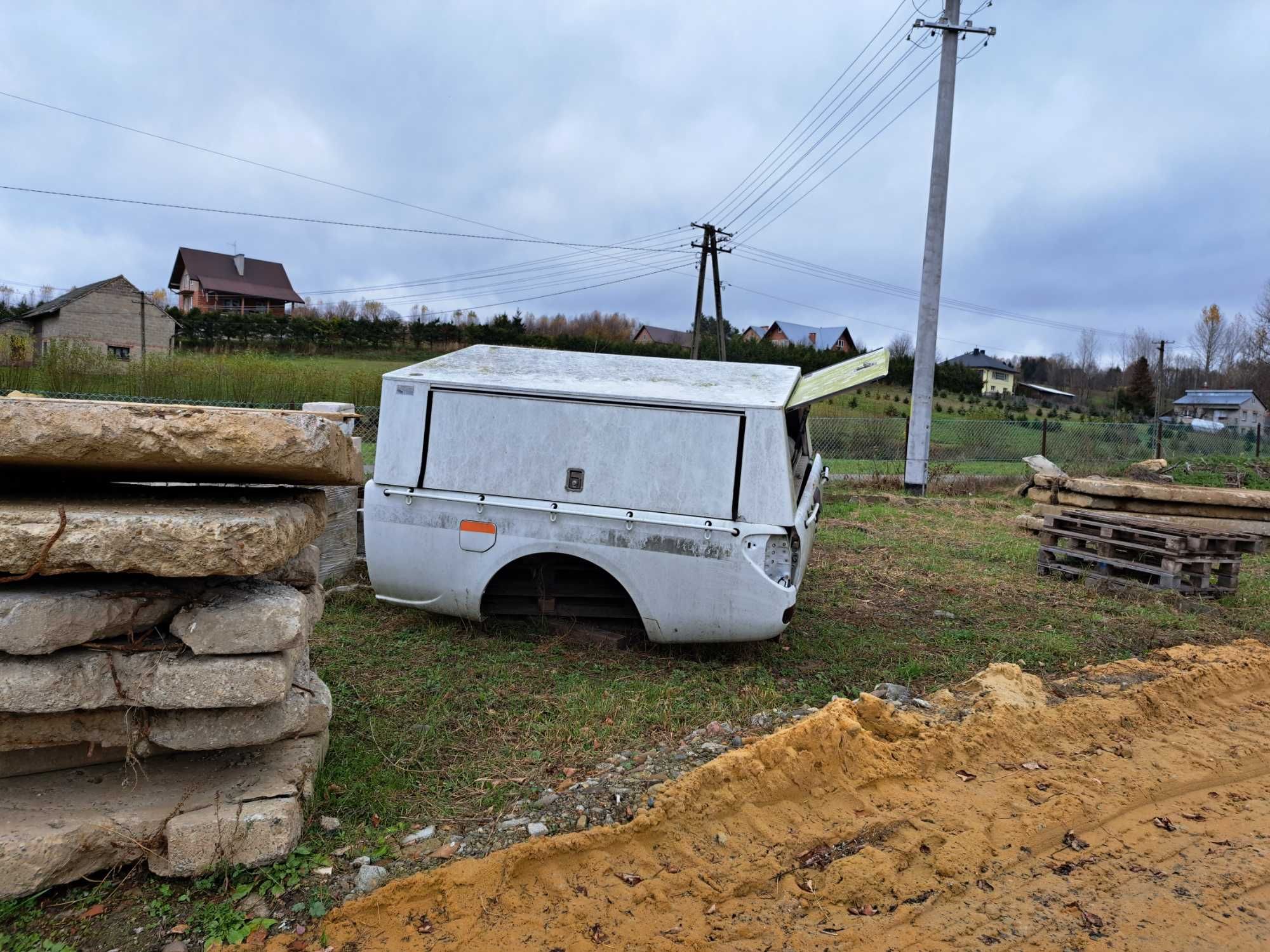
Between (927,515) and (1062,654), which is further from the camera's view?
(927,515)

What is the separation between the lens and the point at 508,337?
30406 millimetres

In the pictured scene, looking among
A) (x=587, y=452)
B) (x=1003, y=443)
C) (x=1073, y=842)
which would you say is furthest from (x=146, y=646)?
(x=1003, y=443)

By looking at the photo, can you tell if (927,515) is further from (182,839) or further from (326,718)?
(182,839)

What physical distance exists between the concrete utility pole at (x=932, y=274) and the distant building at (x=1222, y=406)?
48.4 metres

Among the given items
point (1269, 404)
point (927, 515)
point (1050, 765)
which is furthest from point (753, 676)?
point (1269, 404)

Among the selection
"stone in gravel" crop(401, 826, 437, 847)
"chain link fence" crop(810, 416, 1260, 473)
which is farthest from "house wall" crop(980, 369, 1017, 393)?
"stone in gravel" crop(401, 826, 437, 847)

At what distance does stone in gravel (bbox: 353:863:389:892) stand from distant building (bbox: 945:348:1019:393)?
233 feet

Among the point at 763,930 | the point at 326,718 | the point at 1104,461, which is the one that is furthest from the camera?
the point at 1104,461

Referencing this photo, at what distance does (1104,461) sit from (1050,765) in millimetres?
22288

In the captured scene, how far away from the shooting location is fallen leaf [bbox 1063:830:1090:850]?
12.2 feet

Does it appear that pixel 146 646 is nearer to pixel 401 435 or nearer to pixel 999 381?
pixel 401 435

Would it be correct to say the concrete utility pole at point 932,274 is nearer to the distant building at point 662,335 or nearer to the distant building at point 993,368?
the distant building at point 662,335

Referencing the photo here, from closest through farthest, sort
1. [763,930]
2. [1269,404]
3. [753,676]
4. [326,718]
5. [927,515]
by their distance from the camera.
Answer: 1. [763,930]
2. [326,718]
3. [753,676]
4. [927,515]
5. [1269,404]

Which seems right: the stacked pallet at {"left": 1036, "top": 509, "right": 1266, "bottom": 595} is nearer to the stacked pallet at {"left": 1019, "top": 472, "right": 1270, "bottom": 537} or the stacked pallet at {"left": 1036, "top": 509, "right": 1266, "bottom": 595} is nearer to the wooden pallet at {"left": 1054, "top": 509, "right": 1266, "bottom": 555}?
the wooden pallet at {"left": 1054, "top": 509, "right": 1266, "bottom": 555}
